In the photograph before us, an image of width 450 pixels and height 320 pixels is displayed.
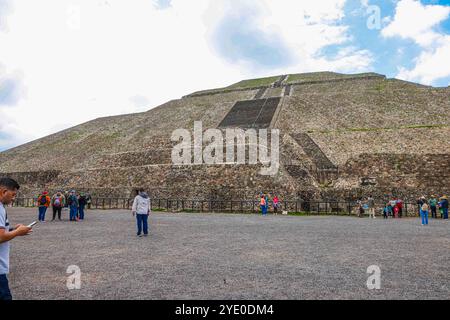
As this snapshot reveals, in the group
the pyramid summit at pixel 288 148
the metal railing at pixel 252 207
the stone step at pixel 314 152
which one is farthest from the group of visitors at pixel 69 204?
the stone step at pixel 314 152

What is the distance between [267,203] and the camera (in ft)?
79.6

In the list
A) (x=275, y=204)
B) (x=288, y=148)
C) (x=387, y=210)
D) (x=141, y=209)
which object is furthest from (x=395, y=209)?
(x=141, y=209)

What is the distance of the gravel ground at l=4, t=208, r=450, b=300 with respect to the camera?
5852mm

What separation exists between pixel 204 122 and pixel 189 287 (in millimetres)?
34380

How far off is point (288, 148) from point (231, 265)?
2308 centimetres

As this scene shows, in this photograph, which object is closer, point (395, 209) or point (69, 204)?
point (69, 204)

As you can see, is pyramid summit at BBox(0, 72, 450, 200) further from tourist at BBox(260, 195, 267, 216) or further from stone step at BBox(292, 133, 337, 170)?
tourist at BBox(260, 195, 267, 216)

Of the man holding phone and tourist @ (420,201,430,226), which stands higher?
the man holding phone

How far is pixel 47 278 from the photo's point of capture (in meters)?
6.75

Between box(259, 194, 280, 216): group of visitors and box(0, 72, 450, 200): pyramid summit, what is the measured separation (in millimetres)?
946

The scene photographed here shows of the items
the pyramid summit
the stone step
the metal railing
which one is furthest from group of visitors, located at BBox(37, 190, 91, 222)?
the stone step

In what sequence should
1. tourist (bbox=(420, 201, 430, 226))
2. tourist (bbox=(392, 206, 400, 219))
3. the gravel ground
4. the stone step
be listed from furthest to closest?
the stone step
tourist (bbox=(392, 206, 400, 219))
tourist (bbox=(420, 201, 430, 226))
the gravel ground

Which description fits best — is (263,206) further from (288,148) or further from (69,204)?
(69,204)

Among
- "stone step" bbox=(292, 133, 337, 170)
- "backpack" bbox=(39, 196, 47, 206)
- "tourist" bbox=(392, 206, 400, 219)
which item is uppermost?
"stone step" bbox=(292, 133, 337, 170)
